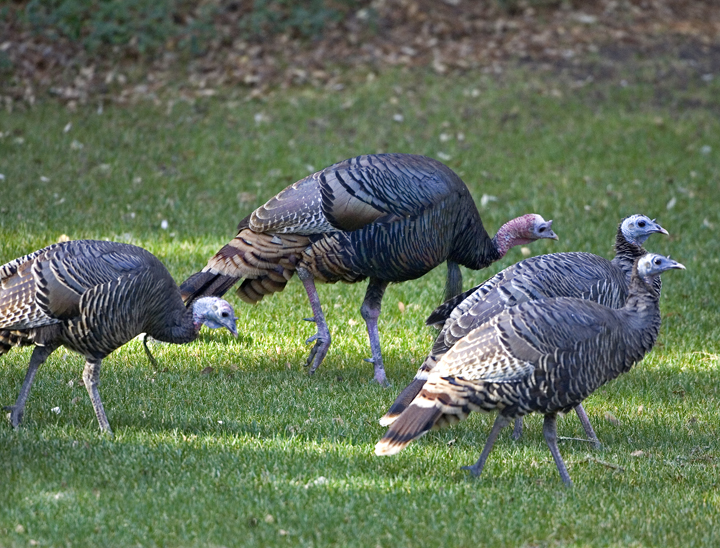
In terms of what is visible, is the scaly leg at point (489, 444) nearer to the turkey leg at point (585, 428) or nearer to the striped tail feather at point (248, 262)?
the turkey leg at point (585, 428)

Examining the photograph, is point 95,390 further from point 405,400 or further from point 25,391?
point 405,400

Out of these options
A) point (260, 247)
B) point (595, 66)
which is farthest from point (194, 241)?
point (595, 66)

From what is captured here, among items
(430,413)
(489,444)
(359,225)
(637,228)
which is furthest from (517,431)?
(359,225)

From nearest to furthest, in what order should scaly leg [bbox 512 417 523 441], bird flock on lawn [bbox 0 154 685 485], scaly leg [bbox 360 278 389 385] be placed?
bird flock on lawn [bbox 0 154 685 485] < scaly leg [bbox 512 417 523 441] < scaly leg [bbox 360 278 389 385]

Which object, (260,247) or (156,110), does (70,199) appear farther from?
(260,247)

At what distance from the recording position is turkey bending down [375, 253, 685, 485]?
4.26m

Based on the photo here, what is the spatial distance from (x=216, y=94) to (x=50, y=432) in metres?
7.53

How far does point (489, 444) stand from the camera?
450cm

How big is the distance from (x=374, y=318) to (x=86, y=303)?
83.1 inches

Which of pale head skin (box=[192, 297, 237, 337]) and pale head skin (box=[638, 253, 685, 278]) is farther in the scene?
pale head skin (box=[192, 297, 237, 337])

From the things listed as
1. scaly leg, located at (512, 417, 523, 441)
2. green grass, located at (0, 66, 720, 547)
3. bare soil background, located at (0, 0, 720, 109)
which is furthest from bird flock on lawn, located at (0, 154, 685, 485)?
bare soil background, located at (0, 0, 720, 109)

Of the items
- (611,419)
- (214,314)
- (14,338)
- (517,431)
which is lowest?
(611,419)

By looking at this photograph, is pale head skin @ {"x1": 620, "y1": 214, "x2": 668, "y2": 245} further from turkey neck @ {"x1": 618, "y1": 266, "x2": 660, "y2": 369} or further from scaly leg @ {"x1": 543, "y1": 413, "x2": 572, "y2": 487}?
scaly leg @ {"x1": 543, "y1": 413, "x2": 572, "y2": 487}

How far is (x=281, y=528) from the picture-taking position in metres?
3.90
